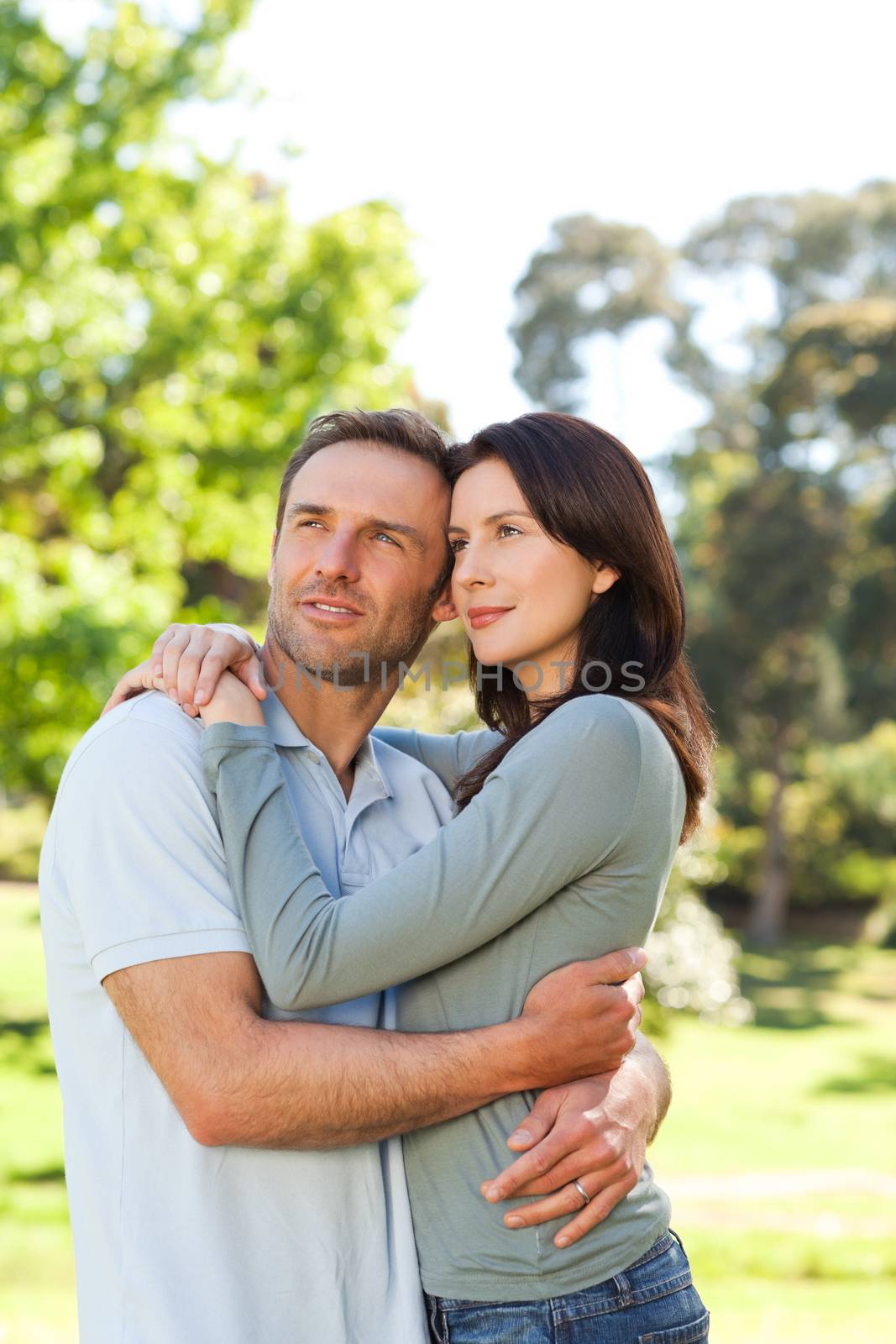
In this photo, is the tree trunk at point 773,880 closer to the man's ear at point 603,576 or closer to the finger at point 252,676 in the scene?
the man's ear at point 603,576

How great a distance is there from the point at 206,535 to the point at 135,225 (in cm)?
247

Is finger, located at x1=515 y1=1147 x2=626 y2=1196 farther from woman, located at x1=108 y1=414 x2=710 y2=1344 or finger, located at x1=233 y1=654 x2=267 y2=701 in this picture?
finger, located at x1=233 y1=654 x2=267 y2=701

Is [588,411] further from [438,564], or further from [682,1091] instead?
[438,564]

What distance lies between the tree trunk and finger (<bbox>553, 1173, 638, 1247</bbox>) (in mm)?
27207

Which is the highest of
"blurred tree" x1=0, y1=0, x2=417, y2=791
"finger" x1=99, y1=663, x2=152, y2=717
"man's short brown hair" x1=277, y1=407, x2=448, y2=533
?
"blurred tree" x1=0, y1=0, x2=417, y2=791

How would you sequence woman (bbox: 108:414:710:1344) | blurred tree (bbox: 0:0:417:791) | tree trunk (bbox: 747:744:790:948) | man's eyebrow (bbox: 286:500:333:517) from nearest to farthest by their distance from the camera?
woman (bbox: 108:414:710:1344)
man's eyebrow (bbox: 286:500:333:517)
blurred tree (bbox: 0:0:417:791)
tree trunk (bbox: 747:744:790:948)

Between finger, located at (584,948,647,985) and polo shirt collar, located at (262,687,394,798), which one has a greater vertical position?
polo shirt collar, located at (262,687,394,798)

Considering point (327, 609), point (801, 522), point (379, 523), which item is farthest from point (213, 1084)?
point (801, 522)

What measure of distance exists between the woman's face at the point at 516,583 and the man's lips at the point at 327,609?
0.86 feet

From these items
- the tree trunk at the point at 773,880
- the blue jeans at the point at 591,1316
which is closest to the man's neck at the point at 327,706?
the blue jeans at the point at 591,1316

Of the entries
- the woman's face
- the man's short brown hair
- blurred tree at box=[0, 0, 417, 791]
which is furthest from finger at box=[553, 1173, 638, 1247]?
blurred tree at box=[0, 0, 417, 791]

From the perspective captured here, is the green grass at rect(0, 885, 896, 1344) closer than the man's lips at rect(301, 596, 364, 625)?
No

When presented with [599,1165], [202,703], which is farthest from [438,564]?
[599,1165]

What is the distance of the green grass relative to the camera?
23.4 feet
